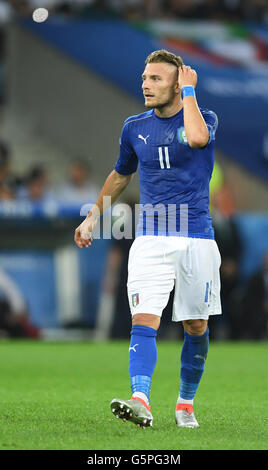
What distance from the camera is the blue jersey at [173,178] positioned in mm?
6047

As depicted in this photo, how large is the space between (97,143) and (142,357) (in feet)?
44.5

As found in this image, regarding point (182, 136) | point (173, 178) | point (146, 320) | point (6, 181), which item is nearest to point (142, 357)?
point (146, 320)

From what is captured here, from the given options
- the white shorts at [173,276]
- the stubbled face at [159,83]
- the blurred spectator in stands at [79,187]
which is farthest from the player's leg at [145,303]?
the blurred spectator in stands at [79,187]

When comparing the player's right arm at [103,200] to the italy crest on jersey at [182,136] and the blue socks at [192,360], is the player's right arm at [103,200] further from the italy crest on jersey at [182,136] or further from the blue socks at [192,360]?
the blue socks at [192,360]

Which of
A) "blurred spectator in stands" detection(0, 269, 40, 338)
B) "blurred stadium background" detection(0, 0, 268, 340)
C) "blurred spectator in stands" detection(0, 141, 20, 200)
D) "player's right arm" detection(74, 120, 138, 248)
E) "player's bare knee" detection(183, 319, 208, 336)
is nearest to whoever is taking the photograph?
"player's bare knee" detection(183, 319, 208, 336)

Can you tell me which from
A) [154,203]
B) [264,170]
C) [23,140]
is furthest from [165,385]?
[23,140]

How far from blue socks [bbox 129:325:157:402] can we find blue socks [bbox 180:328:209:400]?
43cm

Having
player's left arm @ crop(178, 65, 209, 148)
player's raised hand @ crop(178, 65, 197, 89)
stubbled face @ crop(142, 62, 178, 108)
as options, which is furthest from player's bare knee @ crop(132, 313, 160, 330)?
player's raised hand @ crop(178, 65, 197, 89)

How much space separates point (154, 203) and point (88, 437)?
4.96ft

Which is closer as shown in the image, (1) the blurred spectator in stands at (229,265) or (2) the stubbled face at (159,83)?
(2) the stubbled face at (159,83)

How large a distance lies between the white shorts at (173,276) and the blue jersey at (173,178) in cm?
9

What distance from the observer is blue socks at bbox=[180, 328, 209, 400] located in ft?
20.5

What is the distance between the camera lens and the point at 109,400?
303 inches

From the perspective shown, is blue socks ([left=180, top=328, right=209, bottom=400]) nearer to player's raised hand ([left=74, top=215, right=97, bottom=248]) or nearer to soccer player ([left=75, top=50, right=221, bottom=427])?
soccer player ([left=75, top=50, right=221, bottom=427])
